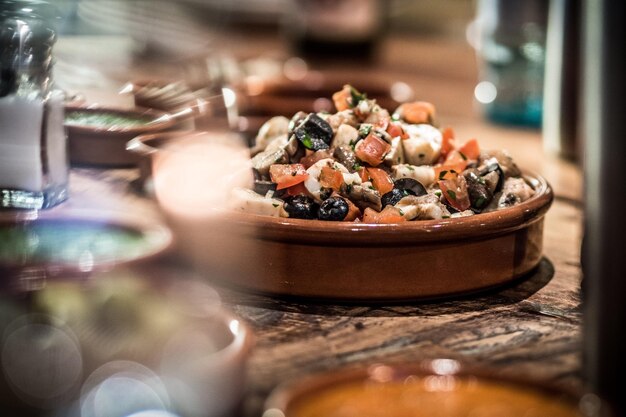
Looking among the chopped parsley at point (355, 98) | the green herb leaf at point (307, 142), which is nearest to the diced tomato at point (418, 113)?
the chopped parsley at point (355, 98)

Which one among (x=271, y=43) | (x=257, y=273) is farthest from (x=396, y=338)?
(x=271, y=43)

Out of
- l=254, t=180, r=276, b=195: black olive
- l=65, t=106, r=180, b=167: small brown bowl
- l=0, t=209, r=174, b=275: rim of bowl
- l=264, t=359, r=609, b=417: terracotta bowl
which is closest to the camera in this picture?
l=264, t=359, r=609, b=417: terracotta bowl

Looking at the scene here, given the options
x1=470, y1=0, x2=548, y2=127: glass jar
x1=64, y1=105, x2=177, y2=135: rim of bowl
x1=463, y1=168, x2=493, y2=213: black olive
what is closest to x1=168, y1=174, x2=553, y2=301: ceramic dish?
x1=463, y1=168, x2=493, y2=213: black olive

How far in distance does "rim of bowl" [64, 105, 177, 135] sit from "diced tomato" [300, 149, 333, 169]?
29.1 inches

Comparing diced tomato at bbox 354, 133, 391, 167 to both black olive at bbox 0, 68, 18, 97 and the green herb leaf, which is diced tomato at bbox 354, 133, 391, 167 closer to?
the green herb leaf

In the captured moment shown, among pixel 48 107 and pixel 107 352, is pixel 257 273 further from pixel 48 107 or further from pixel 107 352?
pixel 48 107

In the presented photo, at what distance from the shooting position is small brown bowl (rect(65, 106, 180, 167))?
2.73m

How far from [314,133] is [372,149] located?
0.14 metres

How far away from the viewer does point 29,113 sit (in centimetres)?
201

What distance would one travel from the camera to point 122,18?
880cm

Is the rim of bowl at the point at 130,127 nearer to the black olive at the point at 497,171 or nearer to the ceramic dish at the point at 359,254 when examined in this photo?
the ceramic dish at the point at 359,254

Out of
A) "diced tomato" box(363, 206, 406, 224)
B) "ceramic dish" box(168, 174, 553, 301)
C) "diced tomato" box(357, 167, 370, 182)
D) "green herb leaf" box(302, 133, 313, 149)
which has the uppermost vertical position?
"green herb leaf" box(302, 133, 313, 149)

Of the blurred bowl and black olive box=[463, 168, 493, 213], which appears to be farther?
the blurred bowl

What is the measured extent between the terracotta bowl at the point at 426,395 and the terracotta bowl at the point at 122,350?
4.3 inches
